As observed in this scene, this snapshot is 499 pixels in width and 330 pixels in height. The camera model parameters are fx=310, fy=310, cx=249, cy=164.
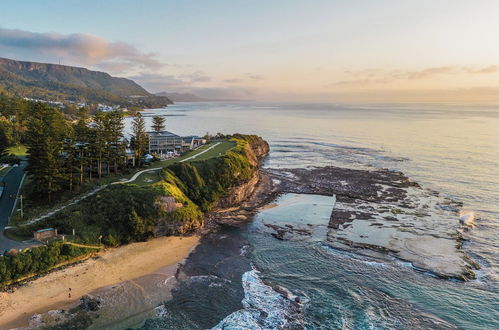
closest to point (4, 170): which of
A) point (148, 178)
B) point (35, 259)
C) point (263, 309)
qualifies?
point (148, 178)

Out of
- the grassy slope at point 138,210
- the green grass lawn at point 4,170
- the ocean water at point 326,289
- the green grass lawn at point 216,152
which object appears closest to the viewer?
the ocean water at point 326,289

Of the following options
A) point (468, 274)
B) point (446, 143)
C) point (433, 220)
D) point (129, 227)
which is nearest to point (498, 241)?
point (433, 220)

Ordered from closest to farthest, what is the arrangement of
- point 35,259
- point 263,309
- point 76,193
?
point 263,309 < point 35,259 < point 76,193

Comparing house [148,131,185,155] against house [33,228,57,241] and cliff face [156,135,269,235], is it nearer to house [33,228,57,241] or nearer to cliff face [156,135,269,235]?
cliff face [156,135,269,235]

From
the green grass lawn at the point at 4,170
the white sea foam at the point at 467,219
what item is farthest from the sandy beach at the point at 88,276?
the white sea foam at the point at 467,219

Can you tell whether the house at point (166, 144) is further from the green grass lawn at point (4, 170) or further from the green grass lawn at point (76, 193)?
the green grass lawn at point (4, 170)

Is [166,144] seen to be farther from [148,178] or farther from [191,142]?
[148,178]

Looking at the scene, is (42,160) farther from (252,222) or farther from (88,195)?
(252,222)
